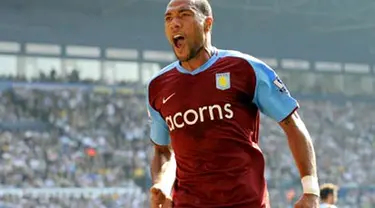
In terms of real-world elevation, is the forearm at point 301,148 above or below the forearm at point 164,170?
above

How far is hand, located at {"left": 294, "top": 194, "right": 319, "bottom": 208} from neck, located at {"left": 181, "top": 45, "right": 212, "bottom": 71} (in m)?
0.62

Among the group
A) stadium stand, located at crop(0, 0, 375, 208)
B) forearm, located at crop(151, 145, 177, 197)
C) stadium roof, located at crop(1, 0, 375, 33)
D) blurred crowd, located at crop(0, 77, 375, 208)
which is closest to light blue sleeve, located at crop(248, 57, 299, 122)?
forearm, located at crop(151, 145, 177, 197)

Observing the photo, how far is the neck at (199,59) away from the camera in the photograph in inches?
118

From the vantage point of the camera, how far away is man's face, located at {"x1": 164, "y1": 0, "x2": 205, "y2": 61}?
290 cm

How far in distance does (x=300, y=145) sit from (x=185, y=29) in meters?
0.57

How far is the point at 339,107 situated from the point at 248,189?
78.9 ft

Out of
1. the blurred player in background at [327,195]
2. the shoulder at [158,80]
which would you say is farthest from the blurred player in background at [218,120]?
the blurred player in background at [327,195]

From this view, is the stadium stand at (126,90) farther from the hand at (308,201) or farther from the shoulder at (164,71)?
the hand at (308,201)

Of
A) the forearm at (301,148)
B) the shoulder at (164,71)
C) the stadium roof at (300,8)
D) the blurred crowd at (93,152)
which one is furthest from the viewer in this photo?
the stadium roof at (300,8)

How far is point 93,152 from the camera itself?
2233 cm

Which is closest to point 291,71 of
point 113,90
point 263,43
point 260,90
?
point 263,43

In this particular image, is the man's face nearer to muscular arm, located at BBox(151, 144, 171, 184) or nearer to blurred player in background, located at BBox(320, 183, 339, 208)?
muscular arm, located at BBox(151, 144, 171, 184)

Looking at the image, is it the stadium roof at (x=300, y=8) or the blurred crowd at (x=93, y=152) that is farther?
the stadium roof at (x=300, y=8)

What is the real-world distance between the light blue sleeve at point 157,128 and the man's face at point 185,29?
Result: 1.16 feet
